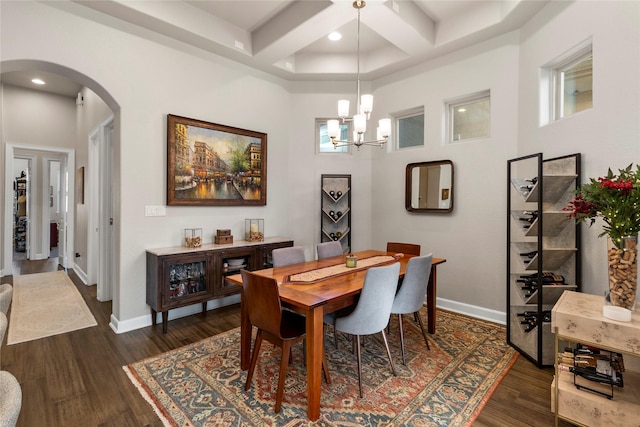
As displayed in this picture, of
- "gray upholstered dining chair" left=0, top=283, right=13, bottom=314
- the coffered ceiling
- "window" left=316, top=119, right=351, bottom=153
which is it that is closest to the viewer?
"gray upholstered dining chair" left=0, top=283, right=13, bottom=314

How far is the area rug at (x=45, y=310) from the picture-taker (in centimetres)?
321

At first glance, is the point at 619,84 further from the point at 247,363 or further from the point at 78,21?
the point at 78,21

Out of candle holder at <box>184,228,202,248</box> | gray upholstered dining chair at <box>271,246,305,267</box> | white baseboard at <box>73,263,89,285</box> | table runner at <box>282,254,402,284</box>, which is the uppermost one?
candle holder at <box>184,228,202,248</box>

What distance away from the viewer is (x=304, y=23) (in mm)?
3270

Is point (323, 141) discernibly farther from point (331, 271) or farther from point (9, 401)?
point (9, 401)

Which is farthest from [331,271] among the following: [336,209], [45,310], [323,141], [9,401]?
[45,310]

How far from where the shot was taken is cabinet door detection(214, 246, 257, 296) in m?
3.54

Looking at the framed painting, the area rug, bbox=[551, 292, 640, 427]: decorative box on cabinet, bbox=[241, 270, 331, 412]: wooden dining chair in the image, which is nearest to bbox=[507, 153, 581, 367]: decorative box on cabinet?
bbox=[551, 292, 640, 427]: decorative box on cabinet

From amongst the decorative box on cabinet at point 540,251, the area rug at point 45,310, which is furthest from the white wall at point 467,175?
the area rug at point 45,310

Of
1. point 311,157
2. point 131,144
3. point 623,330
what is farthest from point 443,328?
point 131,144

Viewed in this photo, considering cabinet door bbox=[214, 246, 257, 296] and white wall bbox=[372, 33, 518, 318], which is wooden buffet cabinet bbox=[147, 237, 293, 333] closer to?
cabinet door bbox=[214, 246, 257, 296]

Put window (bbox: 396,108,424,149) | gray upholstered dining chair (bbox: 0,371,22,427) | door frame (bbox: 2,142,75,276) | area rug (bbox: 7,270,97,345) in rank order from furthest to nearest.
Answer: door frame (bbox: 2,142,75,276)
window (bbox: 396,108,424,149)
area rug (bbox: 7,270,97,345)
gray upholstered dining chair (bbox: 0,371,22,427)

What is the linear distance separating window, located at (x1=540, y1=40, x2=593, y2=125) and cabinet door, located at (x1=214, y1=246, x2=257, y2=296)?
11.4 ft

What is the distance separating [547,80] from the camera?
3086mm
